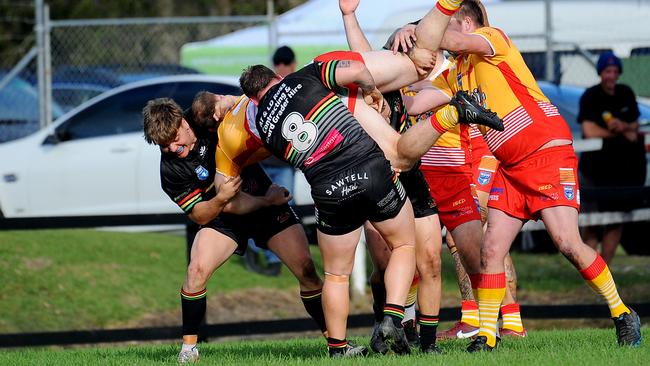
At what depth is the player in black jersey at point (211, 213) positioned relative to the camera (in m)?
8.15

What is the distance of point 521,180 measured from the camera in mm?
7707

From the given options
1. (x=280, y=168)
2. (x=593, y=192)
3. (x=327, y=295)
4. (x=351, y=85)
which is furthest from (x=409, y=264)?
(x=280, y=168)

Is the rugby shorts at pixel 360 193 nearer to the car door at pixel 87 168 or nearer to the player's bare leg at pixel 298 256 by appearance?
the player's bare leg at pixel 298 256

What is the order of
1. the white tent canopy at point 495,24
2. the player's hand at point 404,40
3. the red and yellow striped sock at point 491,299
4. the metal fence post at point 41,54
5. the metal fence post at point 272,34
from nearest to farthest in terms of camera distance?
the player's hand at point 404,40
the red and yellow striped sock at point 491,299
the metal fence post at point 272,34
the metal fence post at point 41,54
the white tent canopy at point 495,24

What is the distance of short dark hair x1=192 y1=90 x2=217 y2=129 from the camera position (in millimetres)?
8172

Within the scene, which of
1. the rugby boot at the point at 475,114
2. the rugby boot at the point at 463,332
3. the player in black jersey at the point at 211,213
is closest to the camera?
the rugby boot at the point at 475,114

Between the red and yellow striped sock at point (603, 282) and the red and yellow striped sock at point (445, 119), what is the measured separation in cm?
144

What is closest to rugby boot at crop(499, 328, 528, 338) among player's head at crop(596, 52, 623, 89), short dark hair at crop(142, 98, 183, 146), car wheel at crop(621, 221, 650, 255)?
short dark hair at crop(142, 98, 183, 146)

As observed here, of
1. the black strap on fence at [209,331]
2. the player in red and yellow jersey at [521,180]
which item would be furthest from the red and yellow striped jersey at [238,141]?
the black strap on fence at [209,331]

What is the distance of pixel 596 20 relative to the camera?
17969 millimetres

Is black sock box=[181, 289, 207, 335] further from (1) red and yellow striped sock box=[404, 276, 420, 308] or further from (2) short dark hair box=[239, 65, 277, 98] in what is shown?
(2) short dark hair box=[239, 65, 277, 98]

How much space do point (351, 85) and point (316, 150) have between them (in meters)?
0.48

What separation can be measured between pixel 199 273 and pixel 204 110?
3.83 feet

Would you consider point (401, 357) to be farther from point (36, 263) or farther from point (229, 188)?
point (36, 263)
